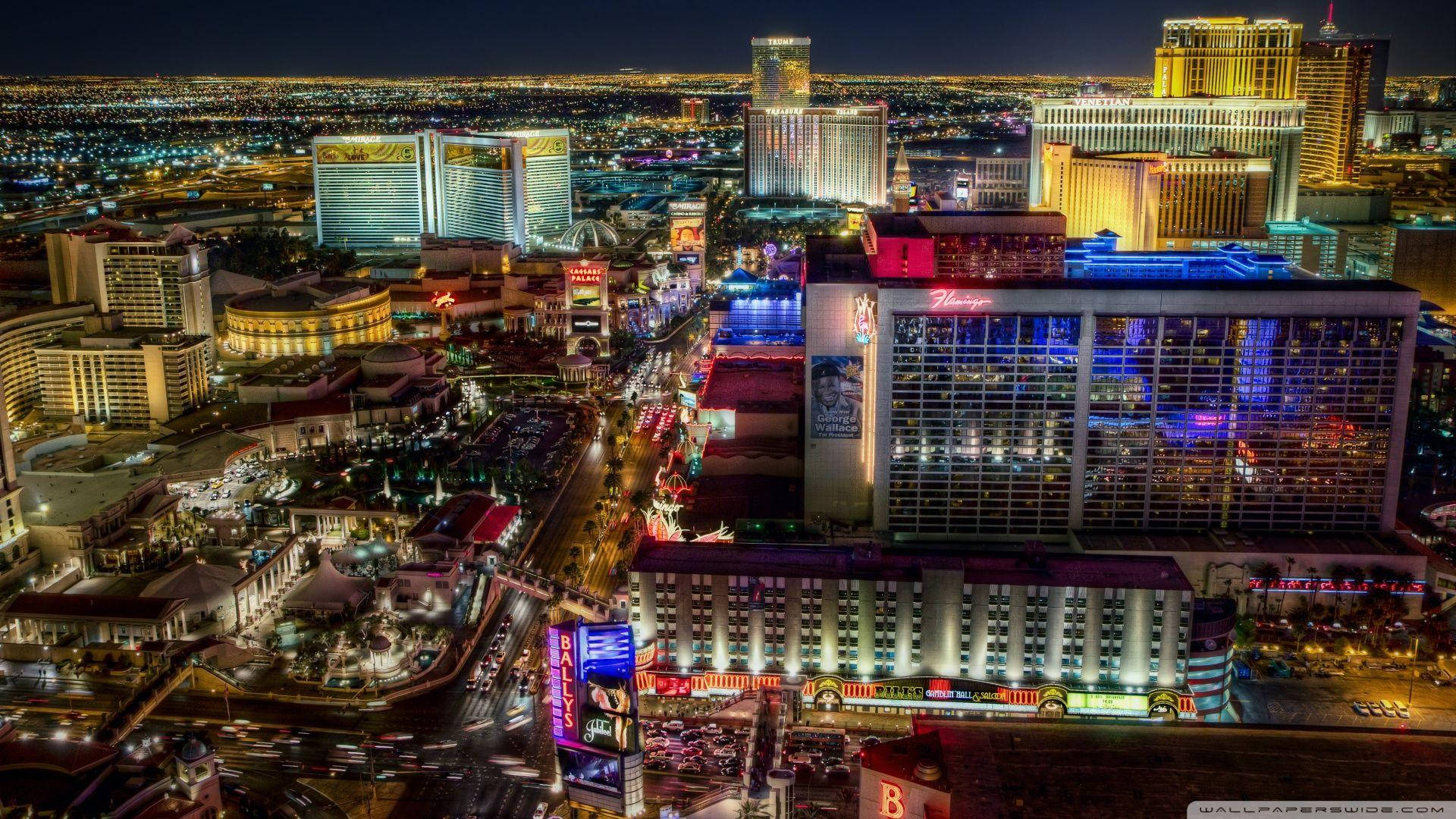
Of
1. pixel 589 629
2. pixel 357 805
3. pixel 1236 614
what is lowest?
pixel 357 805

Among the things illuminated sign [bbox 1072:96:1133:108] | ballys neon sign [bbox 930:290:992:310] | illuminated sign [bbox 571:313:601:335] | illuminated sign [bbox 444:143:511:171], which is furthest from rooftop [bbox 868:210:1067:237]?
illuminated sign [bbox 444:143:511:171]

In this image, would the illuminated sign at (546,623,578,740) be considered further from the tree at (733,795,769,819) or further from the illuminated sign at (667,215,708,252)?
the illuminated sign at (667,215,708,252)

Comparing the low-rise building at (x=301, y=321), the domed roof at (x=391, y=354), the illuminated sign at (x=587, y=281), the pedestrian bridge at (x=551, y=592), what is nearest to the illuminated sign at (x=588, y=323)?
the illuminated sign at (x=587, y=281)

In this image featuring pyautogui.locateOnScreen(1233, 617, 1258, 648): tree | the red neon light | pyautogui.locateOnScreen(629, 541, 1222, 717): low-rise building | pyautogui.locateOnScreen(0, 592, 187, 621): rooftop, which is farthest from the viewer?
pyautogui.locateOnScreen(0, 592, 187, 621): rooftop

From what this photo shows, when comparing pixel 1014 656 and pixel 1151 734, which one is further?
pixel 1014 656

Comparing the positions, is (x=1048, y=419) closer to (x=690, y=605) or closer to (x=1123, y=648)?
(x=1123, y=648)

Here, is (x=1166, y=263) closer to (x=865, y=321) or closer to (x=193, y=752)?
(x=865, y=321)

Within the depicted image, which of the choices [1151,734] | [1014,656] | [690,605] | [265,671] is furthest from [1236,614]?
[265,671]
